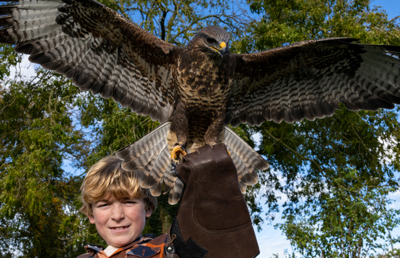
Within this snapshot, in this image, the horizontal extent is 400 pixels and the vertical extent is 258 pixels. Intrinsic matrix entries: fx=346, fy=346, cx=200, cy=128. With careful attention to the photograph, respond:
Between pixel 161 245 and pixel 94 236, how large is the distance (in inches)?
303

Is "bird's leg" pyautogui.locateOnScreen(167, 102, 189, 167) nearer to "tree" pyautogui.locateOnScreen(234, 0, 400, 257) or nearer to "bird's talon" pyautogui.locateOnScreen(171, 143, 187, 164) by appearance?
"bird's talon" pyautogui.locateOnScreen(171, 143, 187, 164)

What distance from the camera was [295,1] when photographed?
1077cm

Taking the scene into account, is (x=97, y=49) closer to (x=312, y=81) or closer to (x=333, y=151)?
(x=312, y=81)

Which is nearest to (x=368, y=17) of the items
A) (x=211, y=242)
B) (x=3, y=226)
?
(x=211, y=242)

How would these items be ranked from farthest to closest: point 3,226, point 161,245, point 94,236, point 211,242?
1. point 3,226
2. point 94,236
3. point 161,245
4. point 211,242

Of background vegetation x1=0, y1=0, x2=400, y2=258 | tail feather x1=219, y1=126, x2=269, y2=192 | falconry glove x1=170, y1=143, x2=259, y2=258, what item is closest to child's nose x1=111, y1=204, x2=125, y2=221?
falconry glove x1=170, y1=143, x2=259, y2=258

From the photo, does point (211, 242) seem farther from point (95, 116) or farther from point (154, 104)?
point (95, 116)

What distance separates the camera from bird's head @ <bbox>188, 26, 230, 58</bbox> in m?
3.12

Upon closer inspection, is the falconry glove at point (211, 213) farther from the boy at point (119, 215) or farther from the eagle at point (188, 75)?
the eagle at point (188, 75)

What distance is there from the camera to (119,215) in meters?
2.35

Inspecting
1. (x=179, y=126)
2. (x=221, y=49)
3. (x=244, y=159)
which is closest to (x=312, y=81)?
(x=244, y=159)

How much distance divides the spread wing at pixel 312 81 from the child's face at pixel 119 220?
1812 mm

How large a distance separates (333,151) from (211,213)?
11.9m

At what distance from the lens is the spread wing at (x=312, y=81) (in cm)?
340
